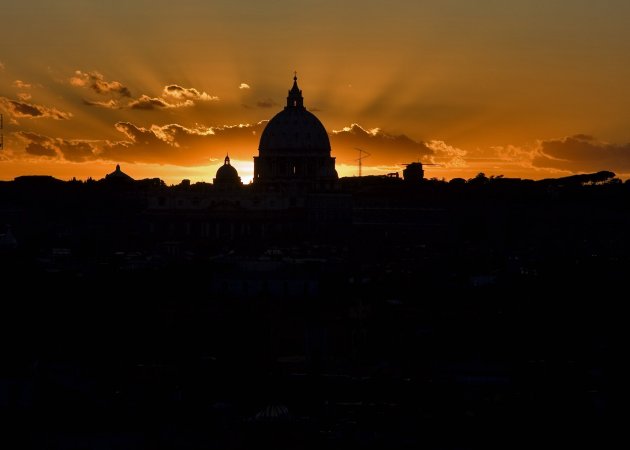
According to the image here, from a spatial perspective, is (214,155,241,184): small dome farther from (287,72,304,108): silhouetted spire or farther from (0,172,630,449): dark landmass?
(0,172,630,449): dark landmass

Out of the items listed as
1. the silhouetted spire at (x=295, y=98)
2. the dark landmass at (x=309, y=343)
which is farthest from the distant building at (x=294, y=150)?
the dark landmass at (x=309, y=343)

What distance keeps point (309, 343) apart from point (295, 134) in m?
97.6

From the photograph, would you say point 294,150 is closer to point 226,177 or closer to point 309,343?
point 226,177

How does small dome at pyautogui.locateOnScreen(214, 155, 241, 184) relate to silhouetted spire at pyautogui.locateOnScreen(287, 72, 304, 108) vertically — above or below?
below

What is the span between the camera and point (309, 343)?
54781 mm

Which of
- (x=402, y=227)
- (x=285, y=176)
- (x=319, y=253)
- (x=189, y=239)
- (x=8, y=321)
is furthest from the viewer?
(x=285, y=176)

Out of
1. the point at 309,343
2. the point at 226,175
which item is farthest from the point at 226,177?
the point at 309,343

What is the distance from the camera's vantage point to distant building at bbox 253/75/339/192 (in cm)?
15212

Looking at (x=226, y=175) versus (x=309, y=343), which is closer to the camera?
(x=309, y=343)

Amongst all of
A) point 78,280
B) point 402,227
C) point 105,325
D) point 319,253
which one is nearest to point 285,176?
point 402,227

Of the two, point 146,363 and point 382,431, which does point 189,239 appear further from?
point 382,431

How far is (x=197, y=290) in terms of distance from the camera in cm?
6775

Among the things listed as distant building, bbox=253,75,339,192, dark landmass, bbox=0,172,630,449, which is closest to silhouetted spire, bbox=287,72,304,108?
distant building, bbox=253,75,339,192

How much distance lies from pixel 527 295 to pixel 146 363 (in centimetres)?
1844
